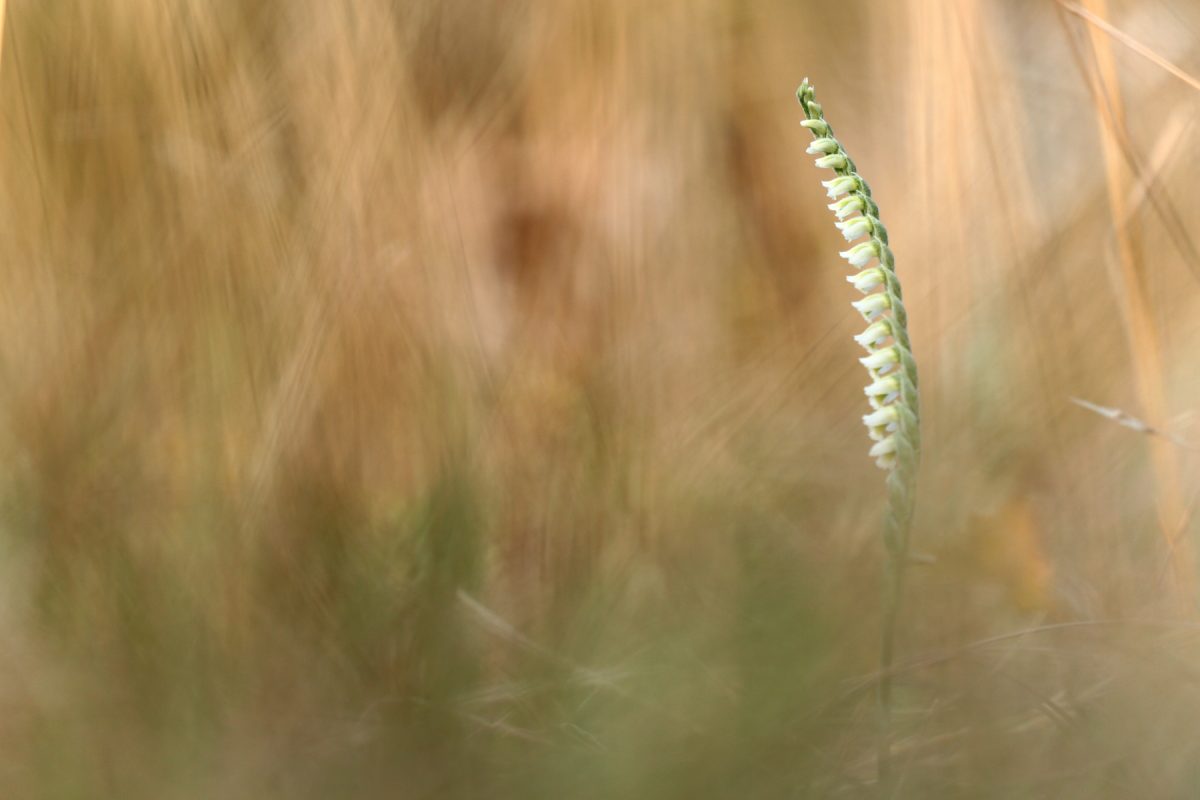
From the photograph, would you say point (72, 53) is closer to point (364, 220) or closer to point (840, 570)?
point (364, 220)

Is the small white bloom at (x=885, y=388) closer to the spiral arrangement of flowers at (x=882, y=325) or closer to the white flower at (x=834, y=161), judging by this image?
the spiral arrangement of flowers at (x=882, y=325)

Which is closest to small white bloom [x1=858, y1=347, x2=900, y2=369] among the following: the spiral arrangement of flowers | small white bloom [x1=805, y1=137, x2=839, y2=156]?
the spiral arrangement of flowers

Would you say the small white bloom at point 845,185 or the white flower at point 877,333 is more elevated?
the small white bloom at point 845,185

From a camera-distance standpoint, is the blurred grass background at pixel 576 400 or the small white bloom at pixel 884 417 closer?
the small white bloom at pixel 884 417

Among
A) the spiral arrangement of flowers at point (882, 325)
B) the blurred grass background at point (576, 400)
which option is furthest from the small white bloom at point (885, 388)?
the blurred grass background at point (576, 400)

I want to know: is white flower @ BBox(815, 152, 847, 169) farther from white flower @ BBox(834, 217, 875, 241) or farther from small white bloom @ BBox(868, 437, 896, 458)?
small white bloom @ BBox(868, 437, 896, 458)

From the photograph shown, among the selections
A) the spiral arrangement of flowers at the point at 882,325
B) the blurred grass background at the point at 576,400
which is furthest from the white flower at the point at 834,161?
the blurred grass background at the point at 576,400

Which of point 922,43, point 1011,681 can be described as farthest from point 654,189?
point 1011,681
